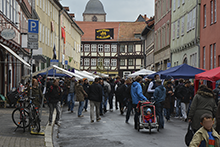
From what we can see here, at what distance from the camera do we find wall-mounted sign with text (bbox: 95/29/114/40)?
9019cm

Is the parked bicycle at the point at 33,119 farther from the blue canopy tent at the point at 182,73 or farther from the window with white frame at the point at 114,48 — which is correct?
the window with white frame at the point at 114,48

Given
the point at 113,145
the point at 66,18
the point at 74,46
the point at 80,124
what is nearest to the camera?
the point at 113,145

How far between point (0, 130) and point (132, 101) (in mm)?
4762

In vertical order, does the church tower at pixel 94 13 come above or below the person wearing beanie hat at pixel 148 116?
above

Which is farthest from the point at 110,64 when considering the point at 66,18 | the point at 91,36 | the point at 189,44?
the point at 189,44

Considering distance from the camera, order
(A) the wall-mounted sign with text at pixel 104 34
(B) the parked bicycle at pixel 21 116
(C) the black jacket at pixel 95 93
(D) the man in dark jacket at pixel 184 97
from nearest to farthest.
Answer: (B) the parked bicycle at pixel 21 116 → (C) the black jacket at pixel 95 93 → (D) the man in dark jacket at pixel 184 97 → (A) the wall-mounted sign with text at pixel 104 34

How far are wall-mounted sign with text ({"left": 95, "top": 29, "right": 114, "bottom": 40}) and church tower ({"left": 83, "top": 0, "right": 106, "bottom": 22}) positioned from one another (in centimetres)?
3906

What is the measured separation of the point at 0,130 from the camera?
11852 millimetres

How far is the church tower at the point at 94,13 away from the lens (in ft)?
424

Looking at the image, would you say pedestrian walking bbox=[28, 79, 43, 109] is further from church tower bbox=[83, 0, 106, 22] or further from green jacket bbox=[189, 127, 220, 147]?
church tower bbox=[83, 0, 106, 22]

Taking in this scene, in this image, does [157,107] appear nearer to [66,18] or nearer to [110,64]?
[66,18]

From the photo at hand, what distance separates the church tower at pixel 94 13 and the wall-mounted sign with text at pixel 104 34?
39.1 meters

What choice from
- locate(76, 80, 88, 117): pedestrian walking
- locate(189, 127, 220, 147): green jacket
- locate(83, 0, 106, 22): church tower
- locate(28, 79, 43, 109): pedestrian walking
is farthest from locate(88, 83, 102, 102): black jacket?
locate(83, 0, 106, 22): church tower

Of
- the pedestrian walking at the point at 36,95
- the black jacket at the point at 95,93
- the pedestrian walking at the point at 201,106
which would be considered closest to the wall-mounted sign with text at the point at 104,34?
the black jacket at the point at 95,93
